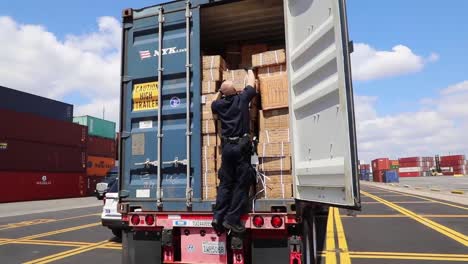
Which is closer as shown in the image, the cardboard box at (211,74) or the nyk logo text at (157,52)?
the cardboard box at (211,74)

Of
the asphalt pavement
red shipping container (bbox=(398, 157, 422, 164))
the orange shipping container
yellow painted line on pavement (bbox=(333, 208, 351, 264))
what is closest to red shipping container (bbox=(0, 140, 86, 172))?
the orange shipping container

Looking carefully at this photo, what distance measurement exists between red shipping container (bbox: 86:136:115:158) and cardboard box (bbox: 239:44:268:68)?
111 ft

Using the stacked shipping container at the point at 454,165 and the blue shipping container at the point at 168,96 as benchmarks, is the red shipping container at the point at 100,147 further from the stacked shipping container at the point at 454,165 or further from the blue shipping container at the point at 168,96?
the stacked shipping container at the point at 454,165

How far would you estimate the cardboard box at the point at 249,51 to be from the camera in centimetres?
604

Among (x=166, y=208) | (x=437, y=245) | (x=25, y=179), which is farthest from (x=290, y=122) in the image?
(x=25, y=179)

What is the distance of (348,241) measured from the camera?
9.38 meters

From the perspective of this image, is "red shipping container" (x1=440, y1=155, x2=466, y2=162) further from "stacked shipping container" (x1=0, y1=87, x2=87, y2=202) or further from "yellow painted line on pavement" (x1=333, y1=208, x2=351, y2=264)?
"yellow painted line on pavement" (x1=333, y1=208, x2=351, y2=264)

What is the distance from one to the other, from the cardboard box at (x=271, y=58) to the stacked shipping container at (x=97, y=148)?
107ft

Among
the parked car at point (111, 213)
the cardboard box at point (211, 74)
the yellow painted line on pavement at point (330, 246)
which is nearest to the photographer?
the cardboard box at point (211, 74)

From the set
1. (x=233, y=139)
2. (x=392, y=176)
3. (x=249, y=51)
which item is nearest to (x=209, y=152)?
(x=233, y=139)

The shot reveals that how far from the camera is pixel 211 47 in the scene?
21.8 feet

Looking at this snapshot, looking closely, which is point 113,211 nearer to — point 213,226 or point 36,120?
point 213,226

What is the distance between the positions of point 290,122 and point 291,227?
118cm

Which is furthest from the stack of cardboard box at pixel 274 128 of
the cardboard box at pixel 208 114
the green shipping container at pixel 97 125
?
the green shipping container at pixel 97 125
